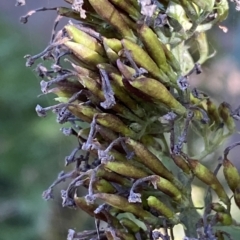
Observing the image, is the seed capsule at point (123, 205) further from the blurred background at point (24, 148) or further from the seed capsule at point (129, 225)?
the blurred background at point (24, 148)

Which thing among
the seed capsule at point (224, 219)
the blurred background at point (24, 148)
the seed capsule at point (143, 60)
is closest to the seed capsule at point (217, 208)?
the seed capsule at point (224, 219)

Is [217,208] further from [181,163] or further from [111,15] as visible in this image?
[111,15]

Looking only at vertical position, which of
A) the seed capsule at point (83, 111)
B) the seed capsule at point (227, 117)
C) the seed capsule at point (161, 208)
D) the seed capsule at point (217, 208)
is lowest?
the seed capsule at point (217, 208)

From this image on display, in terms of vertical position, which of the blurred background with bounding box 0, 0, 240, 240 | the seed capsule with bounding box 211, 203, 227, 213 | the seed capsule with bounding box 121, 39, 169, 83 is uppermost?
the blurred background with bounding box 0, 0, 240, 240

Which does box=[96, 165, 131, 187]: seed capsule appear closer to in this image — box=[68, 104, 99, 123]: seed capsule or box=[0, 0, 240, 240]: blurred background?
box=[68, 104, 99, 123]: seed capsule

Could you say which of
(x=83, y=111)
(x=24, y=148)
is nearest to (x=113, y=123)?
(x=83, y=111)

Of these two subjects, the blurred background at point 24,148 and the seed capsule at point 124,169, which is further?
the blurred background at point 24,148

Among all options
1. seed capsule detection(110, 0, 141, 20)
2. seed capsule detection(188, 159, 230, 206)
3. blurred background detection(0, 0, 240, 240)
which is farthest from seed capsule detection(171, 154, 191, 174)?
blurred background detection(0, 0, 240, 240)

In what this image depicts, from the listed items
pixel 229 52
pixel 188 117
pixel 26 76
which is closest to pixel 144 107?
pixel 188 117

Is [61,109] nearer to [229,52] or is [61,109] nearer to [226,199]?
[226,199]

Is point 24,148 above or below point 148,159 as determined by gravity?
above

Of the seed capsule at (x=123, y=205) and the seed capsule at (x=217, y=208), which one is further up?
the seed capsule at (x=123, y=205)
